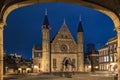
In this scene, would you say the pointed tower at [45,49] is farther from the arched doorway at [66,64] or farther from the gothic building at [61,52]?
the arched doorway at [66,64]

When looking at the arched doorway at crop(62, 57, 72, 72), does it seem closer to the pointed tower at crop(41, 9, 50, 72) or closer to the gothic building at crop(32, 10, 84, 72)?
the gothic building at crop(32, 10, 84, 72)

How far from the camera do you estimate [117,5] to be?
28.3 ft

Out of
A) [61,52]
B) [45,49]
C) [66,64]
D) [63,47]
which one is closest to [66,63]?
[66,64]

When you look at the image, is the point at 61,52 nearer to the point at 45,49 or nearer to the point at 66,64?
the point at 66,64

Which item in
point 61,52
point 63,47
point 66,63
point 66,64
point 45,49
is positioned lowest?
point 66,64

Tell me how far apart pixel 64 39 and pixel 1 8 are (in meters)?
55.9

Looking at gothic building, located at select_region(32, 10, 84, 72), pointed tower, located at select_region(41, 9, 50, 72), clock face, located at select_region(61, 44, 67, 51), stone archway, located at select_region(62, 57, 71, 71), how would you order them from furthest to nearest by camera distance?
clock face, located at select_region(61, 44, 67, 51) < stone archway, located at select_region(62, 57, 71, 71) < gothic building, located at select_region(32, 10, 84, 72) < pointed tower, located at select_region(41, 9, 50, 72)

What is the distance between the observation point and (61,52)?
6309 centimetres

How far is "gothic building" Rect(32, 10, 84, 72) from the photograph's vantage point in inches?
2414

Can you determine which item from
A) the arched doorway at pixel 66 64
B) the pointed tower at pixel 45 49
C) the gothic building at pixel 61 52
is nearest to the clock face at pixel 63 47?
the gothic building at pixel 61 52

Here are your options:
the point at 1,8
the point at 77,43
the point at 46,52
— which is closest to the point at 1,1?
the point at 1,8

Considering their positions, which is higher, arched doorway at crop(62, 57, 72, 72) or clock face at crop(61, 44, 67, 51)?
clock face at crop(61, 44, 67, 51)

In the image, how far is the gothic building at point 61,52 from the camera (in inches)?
2414

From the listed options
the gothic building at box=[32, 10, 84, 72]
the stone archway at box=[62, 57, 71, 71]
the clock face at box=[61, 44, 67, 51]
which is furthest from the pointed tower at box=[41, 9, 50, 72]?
the stone archway at box=[62, 57, 71, 71]
